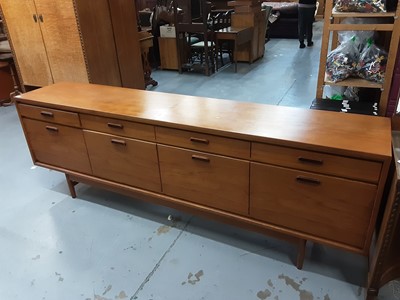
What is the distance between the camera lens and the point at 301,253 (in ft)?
5.57

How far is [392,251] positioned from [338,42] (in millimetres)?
1551

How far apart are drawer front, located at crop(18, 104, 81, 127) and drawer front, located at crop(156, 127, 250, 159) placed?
0.64 m

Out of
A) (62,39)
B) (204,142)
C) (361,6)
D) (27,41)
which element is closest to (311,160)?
(204,142)

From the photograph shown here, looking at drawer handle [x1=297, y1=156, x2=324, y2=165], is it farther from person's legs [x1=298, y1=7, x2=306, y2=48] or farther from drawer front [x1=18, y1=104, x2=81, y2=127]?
person's legs [x1=298, y1=7, x2=306, y2=48]

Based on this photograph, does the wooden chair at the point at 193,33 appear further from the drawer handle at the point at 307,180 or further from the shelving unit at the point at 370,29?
the drawer handle at the point at 307,180

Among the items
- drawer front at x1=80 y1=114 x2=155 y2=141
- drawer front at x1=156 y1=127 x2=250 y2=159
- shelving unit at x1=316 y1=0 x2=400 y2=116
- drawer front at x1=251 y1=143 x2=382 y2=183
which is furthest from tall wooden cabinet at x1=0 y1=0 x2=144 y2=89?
drawer front at x1=251 y1=143 x2=382 y2=183

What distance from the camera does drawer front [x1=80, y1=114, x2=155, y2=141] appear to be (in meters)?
1.80

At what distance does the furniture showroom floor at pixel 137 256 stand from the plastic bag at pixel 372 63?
3.51 ft

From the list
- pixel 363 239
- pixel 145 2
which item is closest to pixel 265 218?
pixel 363 239

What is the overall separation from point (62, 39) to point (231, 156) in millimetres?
2628

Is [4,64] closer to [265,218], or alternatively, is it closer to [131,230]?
[131,230]

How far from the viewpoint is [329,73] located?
210 cm

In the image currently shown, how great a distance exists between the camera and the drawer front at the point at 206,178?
5.40 ft

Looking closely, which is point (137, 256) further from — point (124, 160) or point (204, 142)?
→ point (204, 142)
